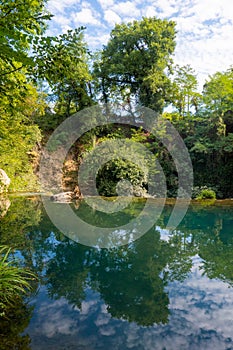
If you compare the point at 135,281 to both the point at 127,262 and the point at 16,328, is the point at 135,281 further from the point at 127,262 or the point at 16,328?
the point at 16,328

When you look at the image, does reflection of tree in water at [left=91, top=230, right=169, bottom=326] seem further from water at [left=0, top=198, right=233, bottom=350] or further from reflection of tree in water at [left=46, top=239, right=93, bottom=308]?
→ reflection of tree in water at [left=46, top=239, right=93, bottom=308]

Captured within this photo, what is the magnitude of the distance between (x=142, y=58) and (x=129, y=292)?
15017mm

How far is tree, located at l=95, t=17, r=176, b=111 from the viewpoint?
15.2 m

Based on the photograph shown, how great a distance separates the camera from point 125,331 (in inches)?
93.7

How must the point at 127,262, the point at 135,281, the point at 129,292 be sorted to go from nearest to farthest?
the point at 129,292, the point at 135,281, the point at 127,262

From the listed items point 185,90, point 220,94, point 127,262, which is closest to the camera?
point 127,262

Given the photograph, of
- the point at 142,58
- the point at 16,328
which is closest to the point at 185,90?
the point at 142,58

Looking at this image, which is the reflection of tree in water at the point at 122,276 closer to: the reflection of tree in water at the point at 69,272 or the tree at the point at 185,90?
the reflection of tree in water at the point at 69,272

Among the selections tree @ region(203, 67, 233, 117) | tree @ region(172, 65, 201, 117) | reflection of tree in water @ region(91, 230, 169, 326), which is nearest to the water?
reflection of tree in water @ region(91, 230, 169, 326)

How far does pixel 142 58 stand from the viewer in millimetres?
15438

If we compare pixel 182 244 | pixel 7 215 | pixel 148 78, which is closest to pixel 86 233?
pixel 182 244

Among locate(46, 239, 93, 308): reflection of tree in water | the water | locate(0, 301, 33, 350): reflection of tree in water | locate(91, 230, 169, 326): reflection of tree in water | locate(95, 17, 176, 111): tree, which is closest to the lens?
locate(0, 301, 33, 350): reflection of tree in water

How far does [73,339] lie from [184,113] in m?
17.3

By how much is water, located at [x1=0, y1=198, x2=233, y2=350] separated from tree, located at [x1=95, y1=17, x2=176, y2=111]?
11451 millimetres
